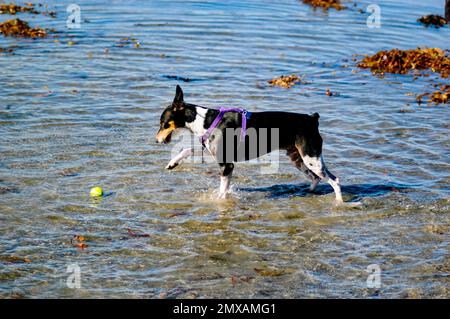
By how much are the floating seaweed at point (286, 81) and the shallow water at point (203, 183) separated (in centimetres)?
28

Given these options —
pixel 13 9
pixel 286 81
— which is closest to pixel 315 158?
pixel 286 81

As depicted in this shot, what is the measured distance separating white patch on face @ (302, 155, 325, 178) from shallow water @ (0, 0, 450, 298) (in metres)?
0.47

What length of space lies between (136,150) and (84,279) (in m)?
4.29

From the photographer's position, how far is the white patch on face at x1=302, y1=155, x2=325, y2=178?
929 centimetres

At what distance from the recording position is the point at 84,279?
707 centimetres

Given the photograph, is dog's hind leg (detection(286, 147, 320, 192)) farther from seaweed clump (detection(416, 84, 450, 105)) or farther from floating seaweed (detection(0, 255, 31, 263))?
seaweed clump (detection(416, 84, 450, 105))

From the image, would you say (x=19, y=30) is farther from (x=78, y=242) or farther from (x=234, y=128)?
(x=78, y=242)

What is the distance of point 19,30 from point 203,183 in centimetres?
1068

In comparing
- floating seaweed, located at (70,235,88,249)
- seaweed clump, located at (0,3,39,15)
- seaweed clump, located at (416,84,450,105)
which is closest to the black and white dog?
floating seaweed, located at (70,235,88,249)

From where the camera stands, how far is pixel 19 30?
18.5 meters

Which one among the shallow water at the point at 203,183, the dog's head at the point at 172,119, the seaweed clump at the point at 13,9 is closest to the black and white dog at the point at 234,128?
the dog's head at the point at 172,119

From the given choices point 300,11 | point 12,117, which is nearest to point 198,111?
point 12,117

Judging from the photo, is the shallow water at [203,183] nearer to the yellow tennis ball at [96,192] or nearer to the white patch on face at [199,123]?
the yellow tennis ball at [96,192]
